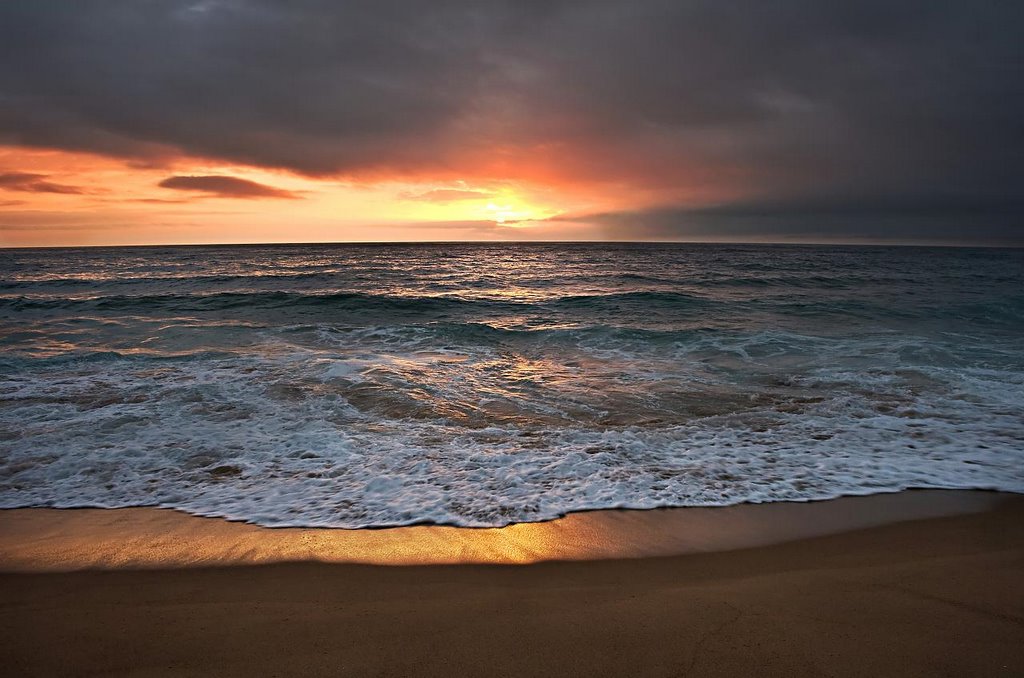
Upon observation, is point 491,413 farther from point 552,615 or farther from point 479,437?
point 552,615

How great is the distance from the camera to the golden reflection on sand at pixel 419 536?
3779mm

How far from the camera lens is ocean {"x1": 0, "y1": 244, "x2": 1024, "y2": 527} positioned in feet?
16.2

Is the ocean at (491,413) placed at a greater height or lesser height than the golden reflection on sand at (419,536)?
greater

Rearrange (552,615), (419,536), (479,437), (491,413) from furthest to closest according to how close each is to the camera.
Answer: (491,413), (479,437), (419,536), (552,615)

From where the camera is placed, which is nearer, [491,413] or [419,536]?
[419,536]

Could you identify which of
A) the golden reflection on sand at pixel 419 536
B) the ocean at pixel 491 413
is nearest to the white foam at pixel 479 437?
the ocean at pixel 491 413

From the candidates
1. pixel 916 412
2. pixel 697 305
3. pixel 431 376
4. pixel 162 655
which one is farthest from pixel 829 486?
pixel 697 305

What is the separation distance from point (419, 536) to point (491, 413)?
3.44 m

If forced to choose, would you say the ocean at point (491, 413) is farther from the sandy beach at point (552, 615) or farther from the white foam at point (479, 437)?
the sandy beach at point (552, 615)

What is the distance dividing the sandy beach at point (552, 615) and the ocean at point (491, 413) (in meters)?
0.92

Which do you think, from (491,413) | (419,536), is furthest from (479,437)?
(419,536)

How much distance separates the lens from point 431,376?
964 centimetres

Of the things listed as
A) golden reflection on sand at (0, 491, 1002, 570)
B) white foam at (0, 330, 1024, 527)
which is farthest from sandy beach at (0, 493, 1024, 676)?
white foam at (0, 330, 1024, 527)

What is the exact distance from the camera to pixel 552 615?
304cm
